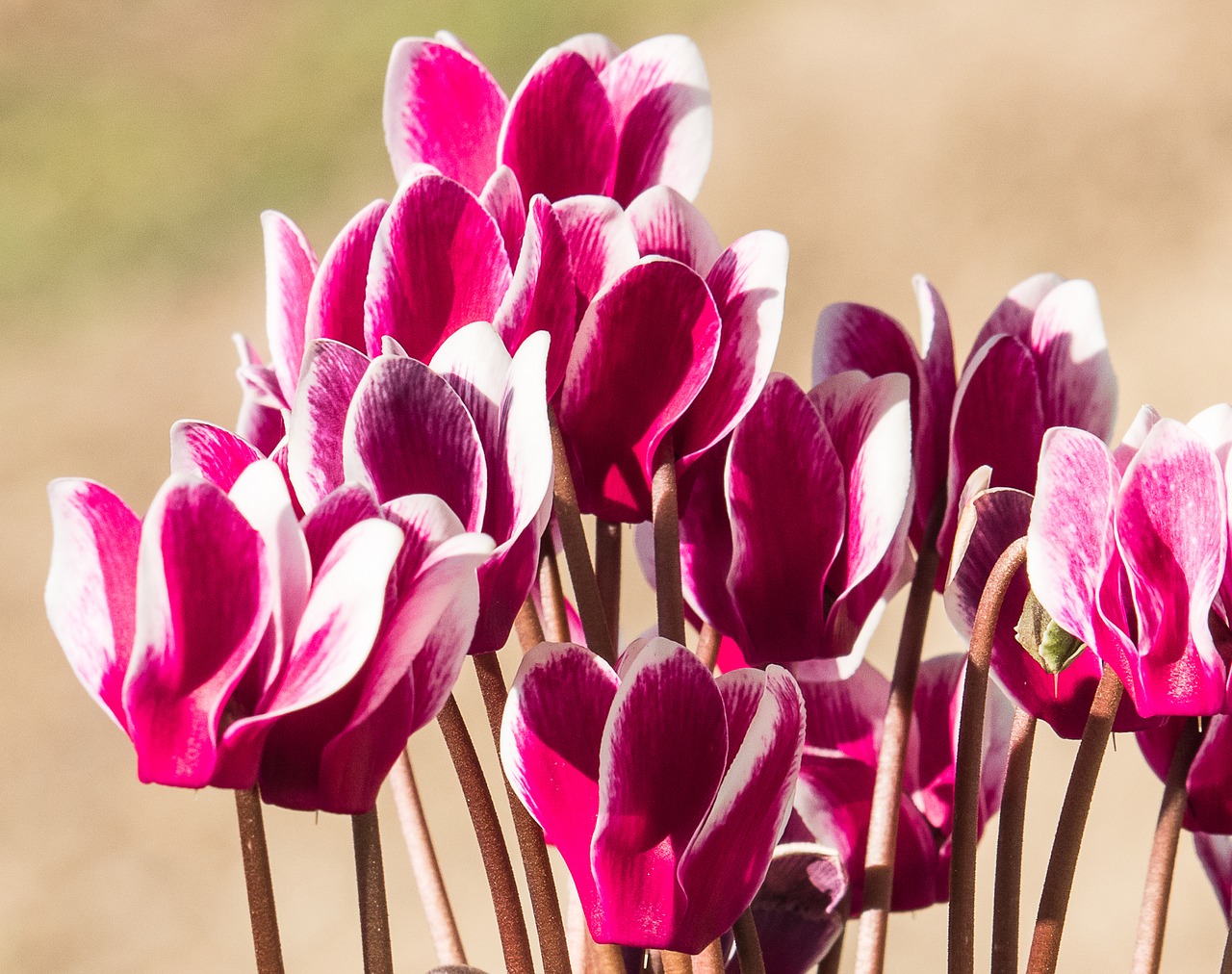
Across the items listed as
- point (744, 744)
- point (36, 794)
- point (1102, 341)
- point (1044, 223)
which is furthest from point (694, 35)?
point (744, 744)

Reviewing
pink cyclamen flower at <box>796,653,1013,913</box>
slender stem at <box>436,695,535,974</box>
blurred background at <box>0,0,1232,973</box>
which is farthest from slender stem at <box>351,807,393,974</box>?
blurred background at <box>0,0,1232,973</box>

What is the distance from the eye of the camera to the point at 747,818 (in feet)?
0.93

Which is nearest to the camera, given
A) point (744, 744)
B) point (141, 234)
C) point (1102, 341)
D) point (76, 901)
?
point (744, 744)

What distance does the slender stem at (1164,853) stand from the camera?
1.11 ft

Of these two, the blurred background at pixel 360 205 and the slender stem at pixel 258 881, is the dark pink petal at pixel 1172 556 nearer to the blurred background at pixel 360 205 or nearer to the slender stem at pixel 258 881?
the slender stem at pixel 258 881

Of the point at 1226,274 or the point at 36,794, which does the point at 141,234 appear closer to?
the point at 36,794

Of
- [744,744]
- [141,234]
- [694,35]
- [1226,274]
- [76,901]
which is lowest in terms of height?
[76,901]

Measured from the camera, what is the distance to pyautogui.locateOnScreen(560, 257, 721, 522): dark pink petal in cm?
32

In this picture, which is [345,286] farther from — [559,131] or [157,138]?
[157,138]

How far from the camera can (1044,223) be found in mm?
1244

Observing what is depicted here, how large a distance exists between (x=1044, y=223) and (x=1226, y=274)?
0.52 ft

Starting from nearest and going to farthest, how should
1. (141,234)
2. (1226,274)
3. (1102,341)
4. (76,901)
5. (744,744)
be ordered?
1. (744,744)
2. (1102,341)
3. (76,901)
4. (1226,274)
5. (141,234)

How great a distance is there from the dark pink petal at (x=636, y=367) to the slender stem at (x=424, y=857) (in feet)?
0.40

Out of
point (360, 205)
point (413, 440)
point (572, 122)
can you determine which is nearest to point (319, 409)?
point (413, 440)
